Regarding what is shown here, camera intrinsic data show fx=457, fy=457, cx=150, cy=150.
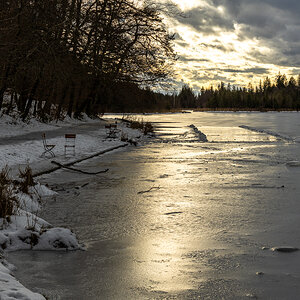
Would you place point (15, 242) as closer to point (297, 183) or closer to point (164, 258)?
point (164, 258)

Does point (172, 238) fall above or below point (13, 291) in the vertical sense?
below

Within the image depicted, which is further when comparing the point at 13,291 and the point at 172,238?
the point at 172,238

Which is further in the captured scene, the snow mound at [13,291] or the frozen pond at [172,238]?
the frozen pond at [172,238]

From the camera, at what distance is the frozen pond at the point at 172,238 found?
14.6ft

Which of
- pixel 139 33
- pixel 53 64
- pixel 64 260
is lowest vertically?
pixel 64 260

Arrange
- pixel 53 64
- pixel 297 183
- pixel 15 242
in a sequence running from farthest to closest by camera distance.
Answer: pixel 53 64
pixel 297 183
pixel 15 242

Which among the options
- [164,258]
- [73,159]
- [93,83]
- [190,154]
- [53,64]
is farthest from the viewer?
[93,83]

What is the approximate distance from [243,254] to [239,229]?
1.26m

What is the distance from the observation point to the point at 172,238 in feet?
20.5

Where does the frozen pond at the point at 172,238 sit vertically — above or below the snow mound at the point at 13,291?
below

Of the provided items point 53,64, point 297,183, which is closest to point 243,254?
point 297,183

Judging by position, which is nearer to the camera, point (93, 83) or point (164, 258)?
point (164, 258)

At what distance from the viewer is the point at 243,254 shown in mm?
5469

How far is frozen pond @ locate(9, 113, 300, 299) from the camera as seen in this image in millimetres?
4457
